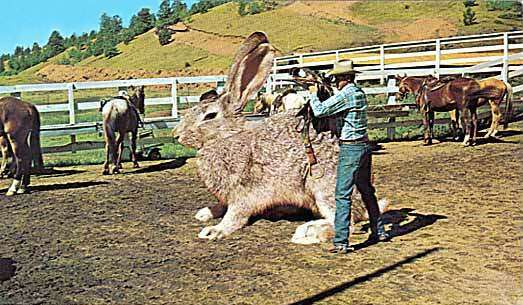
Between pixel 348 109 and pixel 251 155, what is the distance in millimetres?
1479

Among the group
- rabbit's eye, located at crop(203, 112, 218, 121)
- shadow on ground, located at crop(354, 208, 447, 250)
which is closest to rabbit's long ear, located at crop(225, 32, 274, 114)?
rabbit's eye, located at crop(203, 112, 218, 121)

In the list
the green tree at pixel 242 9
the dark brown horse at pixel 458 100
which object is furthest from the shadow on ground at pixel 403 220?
the green tree at pixel 242 9

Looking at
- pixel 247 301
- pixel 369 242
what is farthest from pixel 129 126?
pixel 247 301

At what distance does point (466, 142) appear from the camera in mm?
14211

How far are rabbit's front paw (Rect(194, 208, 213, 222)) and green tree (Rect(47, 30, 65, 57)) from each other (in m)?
45.0

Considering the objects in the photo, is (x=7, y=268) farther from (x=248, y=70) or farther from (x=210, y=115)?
(x=248, y=70)

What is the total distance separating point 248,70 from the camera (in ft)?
23.4

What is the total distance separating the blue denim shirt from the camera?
5.70 meters

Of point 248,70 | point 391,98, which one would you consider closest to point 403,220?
point 248,70

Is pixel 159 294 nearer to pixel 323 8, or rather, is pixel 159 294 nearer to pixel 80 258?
pixel 80 258

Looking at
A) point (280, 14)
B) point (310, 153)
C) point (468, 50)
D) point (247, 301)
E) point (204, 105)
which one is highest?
point (280, 14)

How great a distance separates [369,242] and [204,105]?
2.37m

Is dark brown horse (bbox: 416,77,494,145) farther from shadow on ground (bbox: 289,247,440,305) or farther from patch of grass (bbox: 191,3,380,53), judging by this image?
patch of grass (bbox: 191,3,380,53)

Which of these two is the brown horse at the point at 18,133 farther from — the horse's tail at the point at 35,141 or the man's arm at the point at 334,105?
the man's arm at the point at 334,105
